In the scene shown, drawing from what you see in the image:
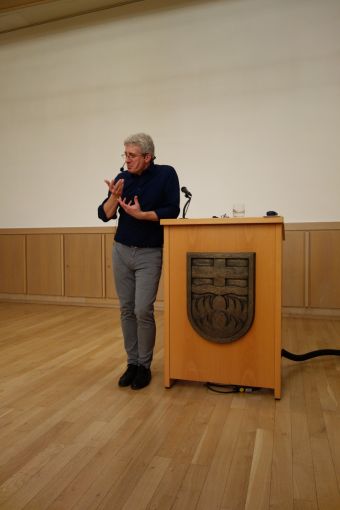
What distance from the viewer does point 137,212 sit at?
205cm

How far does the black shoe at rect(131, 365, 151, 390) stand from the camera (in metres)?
2.14

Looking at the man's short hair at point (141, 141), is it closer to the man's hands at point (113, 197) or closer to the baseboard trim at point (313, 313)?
the man's hands at point (113, 197)

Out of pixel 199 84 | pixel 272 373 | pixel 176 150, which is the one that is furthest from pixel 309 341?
pixel 199 84

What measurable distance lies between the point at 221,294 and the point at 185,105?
124 inches

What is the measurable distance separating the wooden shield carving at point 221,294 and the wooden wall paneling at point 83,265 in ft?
9.56

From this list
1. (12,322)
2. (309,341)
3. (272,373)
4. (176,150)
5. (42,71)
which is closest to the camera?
(272,373)

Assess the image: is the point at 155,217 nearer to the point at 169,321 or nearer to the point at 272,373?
the point at 169,321

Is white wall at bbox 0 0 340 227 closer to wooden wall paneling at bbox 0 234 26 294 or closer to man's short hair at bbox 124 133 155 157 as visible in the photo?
wooden wall paneling at bbox 0 234 26 294

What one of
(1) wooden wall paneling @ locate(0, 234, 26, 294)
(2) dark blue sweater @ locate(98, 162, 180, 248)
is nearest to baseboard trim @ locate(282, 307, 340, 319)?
(2) dark blue sweater @ locate(98, 162, 180, 248)

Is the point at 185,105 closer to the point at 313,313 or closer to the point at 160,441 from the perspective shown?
the point at 313,313

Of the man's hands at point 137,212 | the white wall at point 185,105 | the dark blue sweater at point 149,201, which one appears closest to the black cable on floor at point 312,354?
the dark blue sweater at point 149,201

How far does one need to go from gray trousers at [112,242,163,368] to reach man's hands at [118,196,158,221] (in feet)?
0.61

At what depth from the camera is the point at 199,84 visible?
4.48m

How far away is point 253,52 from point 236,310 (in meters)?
3.37
